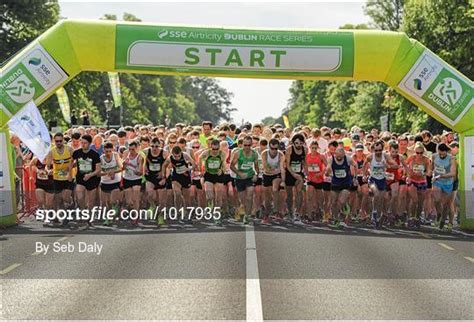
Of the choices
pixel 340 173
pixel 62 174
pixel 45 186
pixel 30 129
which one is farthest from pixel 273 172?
pixel 30 129

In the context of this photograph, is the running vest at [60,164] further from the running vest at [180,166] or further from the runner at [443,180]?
the runner at [443,180]

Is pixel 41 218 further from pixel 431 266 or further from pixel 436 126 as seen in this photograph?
pixel 436 126

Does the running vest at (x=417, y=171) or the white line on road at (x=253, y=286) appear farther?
the running vest at (x=417, y=171)

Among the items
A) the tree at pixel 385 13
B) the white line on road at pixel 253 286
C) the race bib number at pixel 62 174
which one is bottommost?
the white line on road at pixel 253 286

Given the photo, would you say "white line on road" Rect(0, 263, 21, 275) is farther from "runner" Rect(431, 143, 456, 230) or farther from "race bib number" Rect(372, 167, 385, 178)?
"runner" Rect(431, 143, 456, 230)

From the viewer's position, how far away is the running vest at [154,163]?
15758 millimetres

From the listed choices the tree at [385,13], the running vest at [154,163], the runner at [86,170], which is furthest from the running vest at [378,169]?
the tree at [385,13]

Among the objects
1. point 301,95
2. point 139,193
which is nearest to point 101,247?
point 139,193

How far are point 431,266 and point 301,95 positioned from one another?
105566mm

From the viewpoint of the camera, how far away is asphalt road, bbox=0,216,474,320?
7.73m

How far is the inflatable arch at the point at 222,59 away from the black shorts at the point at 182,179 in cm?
248

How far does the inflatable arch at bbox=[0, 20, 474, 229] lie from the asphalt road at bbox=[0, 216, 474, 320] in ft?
8.73

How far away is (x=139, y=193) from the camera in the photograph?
51.8ft

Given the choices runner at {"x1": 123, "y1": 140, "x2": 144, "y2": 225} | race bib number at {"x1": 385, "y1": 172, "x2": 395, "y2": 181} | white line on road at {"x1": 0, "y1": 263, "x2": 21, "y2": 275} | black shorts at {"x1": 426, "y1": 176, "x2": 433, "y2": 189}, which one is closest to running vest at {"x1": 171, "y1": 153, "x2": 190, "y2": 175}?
runner at {"x1": 123, "y1": 140, "x2": 144, "y2": 225}
